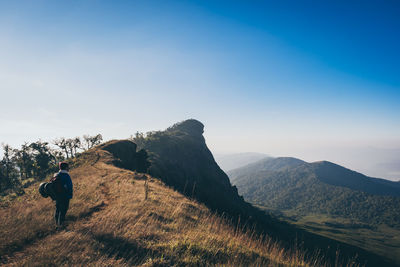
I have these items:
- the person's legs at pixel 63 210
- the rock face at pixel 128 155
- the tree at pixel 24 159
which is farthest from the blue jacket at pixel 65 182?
the tree at pixel 24 159

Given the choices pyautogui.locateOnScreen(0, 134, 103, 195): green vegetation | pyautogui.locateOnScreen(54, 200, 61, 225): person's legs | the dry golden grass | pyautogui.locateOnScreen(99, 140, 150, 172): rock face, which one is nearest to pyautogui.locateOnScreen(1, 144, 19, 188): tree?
pyautogui.locateOnScreen(0, 134, 103, 195): green vegetation

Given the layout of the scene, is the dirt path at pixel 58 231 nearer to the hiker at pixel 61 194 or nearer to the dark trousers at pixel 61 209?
the dark trousers at pixel 61 209

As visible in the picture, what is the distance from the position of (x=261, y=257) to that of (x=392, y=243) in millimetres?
271444

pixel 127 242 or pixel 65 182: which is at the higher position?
pixel 65 182

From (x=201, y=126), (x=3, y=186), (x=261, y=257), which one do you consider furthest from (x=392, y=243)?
(x=3, y=186)

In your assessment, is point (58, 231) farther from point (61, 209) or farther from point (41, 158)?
point (41, 158)

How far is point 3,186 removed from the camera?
5378cm

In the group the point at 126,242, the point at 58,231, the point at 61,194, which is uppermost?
the point at 61,194

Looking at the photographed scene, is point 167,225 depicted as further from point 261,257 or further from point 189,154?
point 189,154

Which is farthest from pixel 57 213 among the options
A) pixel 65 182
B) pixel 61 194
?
pixel 65 182

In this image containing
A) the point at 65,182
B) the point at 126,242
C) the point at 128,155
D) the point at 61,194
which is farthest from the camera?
the point at 128,155

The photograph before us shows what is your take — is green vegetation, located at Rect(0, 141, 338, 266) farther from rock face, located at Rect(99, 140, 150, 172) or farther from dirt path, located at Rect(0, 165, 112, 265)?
rock face, located at Rect(99, 140, 150, 172)

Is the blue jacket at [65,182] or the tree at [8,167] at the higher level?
the blue jacket at [65,182]

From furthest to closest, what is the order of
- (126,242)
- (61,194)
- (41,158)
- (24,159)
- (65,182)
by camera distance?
1. (24,159)
2. (41,158)
3. (65,182)
4. (61,194)
5. (126,242)
